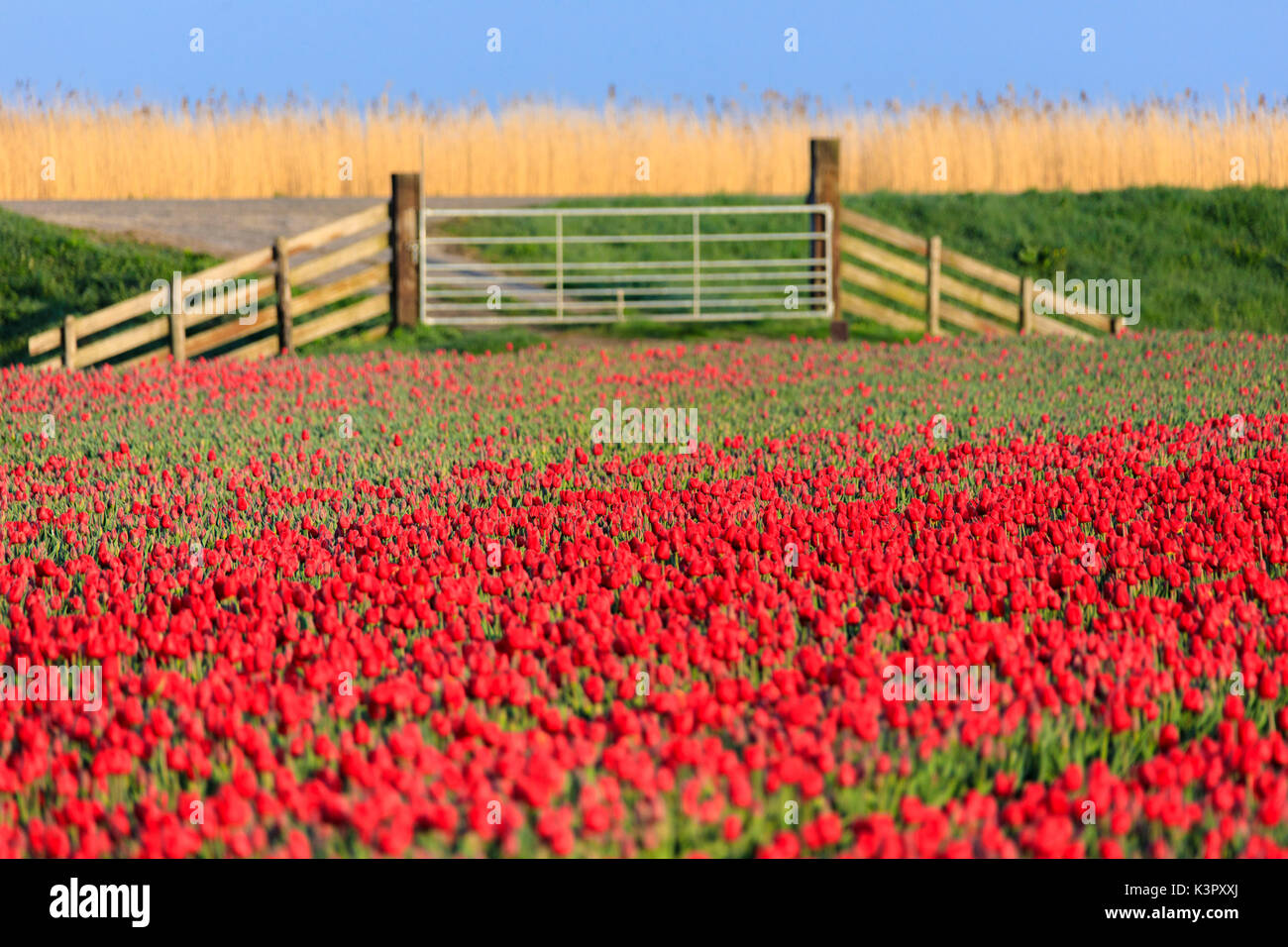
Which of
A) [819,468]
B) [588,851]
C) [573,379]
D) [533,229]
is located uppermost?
[533,229]

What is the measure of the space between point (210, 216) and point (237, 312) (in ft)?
27.7

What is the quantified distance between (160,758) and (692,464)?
5231mm

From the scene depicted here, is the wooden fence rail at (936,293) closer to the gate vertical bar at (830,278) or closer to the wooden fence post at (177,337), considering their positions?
the gate vertical bar at (830,278)

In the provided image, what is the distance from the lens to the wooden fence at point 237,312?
59.1ft

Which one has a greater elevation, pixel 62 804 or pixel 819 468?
pixel 819 468

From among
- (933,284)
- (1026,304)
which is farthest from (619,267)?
(1026,304)

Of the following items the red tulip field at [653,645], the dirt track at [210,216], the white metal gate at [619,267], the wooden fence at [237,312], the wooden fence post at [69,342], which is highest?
the dirt track at [210,216]

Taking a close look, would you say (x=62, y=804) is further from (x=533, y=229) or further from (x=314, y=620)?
(x=533, y=229)

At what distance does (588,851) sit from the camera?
324 cm

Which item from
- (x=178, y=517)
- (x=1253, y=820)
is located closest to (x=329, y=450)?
(x=178, y=517)

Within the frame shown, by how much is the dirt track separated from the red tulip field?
16.3 meters

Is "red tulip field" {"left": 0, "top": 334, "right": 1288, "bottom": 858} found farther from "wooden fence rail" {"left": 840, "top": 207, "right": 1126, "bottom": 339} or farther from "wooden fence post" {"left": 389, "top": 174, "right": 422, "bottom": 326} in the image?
"wooden fence rail" {"left": 840, "top": 207, "right": 1126, "bottom": 339}

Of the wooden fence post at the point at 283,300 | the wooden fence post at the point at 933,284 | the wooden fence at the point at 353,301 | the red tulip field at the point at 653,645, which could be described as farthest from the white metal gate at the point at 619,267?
the red tulip field at the point at 653,645

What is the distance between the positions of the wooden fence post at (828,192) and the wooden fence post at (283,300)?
7.84m
